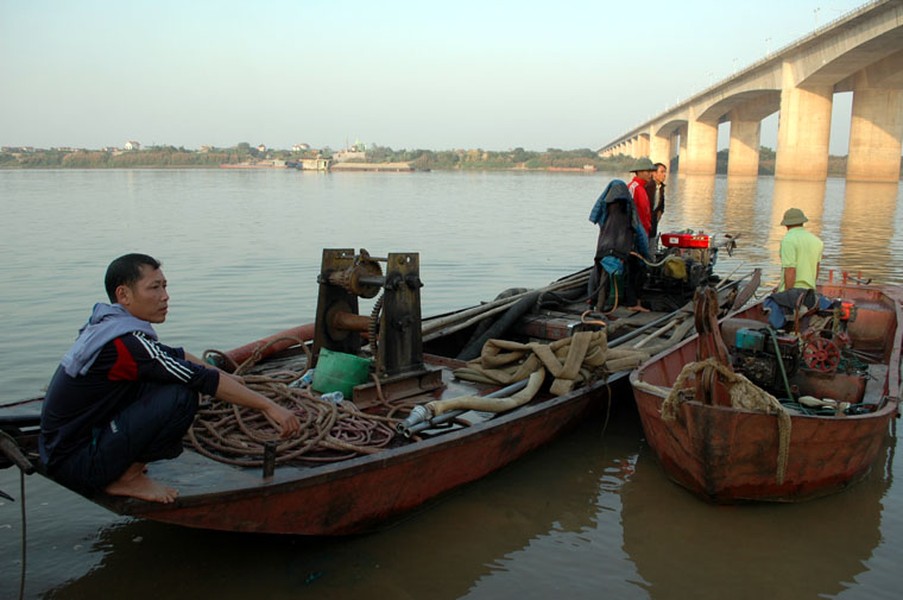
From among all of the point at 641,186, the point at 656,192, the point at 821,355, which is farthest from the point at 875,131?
the point at 821,355

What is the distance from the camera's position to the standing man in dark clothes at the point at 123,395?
3111mm

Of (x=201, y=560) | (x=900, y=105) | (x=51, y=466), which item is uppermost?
(x=900, y=105)

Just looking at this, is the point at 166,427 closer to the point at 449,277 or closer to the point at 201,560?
the point at 201,560

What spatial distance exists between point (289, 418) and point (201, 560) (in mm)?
1125

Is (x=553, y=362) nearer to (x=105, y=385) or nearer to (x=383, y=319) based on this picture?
(x=383, y=319)

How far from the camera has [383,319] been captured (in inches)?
201

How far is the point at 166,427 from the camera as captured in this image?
10.8ft

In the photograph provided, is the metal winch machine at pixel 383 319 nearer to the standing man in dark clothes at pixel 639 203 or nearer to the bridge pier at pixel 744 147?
the standing man in dark clothes at pixel 639 203

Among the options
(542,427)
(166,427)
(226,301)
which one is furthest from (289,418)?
(226,301)

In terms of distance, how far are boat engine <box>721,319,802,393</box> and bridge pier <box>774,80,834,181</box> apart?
43.6m

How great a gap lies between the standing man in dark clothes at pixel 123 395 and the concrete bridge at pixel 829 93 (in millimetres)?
33955

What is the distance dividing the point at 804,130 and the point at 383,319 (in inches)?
1875

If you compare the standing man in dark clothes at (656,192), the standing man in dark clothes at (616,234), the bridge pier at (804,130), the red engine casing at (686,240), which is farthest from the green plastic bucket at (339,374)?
the bridge pier at (804,130)

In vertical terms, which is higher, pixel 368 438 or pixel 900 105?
pixel 900 105
